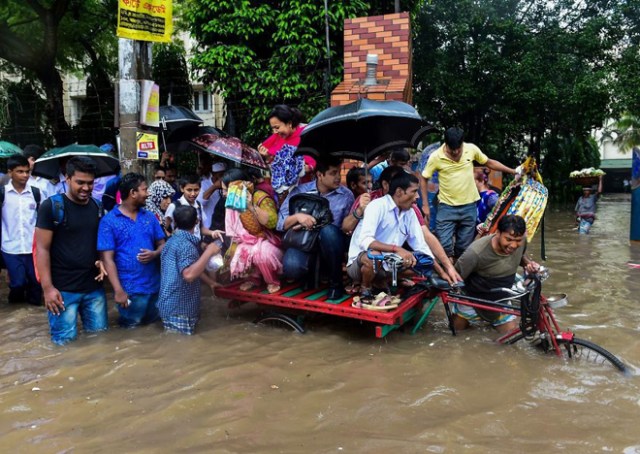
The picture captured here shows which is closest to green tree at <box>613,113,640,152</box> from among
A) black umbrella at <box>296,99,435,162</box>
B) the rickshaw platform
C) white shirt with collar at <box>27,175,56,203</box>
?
black umbrella at <box>296,99,435,162</box>

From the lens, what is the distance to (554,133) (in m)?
20.6

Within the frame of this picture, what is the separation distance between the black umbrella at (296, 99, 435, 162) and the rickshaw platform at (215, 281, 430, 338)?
4.39 ft

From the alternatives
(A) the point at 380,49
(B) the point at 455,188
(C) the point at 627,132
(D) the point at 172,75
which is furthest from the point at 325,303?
(C) the point at 627,132

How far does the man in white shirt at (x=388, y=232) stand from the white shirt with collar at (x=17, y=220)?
3702 mm

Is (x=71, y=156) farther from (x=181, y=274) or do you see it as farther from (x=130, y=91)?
(x=181, y=274)

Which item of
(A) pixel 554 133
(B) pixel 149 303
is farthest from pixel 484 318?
(A) pixel 554 133

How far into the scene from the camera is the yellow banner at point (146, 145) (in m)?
5.70

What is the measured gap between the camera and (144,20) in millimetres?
5473

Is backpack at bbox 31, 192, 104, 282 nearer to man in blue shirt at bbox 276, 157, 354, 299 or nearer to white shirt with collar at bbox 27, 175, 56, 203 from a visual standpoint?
man in blue shirt at bbox 276, 157, 354, 299

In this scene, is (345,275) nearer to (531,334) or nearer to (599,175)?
(531,334)

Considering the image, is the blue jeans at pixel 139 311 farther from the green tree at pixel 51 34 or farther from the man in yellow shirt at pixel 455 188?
the green tree at pixel 51 34

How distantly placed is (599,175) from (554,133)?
8.97 m

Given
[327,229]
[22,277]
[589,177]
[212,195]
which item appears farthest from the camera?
[589,177]

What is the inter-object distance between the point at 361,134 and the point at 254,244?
5.21 ft
